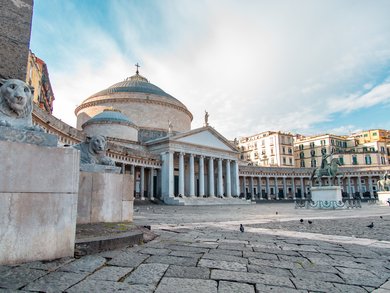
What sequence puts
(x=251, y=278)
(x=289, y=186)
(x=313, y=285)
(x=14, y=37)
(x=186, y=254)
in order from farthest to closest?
(x=289, y=186)
(x=14, y=37)
(x=186, y=254)
(x=251, y=278)
(x=313, y=285)

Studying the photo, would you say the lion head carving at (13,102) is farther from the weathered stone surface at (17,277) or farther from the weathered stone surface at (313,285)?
the weathered stone surface at (313,285)

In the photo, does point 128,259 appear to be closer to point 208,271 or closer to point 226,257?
point 208,271

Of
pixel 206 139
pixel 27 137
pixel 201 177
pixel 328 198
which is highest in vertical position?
pixel 206 139

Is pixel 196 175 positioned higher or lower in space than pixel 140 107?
lower

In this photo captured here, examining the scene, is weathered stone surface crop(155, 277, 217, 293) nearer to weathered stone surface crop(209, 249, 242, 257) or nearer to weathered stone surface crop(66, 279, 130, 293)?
weathered stone surface crop(66, 279, 130, 293)

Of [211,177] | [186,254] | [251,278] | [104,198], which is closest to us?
[251,278]

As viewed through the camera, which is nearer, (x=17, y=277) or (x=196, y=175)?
(x=17, y=277)

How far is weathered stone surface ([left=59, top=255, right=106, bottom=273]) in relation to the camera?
3197 millimetres

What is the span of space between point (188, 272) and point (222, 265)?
1.83 ft

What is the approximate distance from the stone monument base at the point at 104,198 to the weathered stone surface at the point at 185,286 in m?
3.23

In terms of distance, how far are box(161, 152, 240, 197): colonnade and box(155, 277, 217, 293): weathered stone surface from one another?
32.8 meters

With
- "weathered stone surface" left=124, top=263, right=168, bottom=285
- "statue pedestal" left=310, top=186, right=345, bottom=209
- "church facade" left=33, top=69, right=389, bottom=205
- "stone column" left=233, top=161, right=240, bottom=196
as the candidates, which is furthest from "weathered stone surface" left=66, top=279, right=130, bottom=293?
"stone column" left=233, top=161, right=240, bottom=196

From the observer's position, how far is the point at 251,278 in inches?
121

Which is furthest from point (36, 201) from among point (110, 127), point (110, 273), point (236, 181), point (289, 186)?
point (289, 186)
